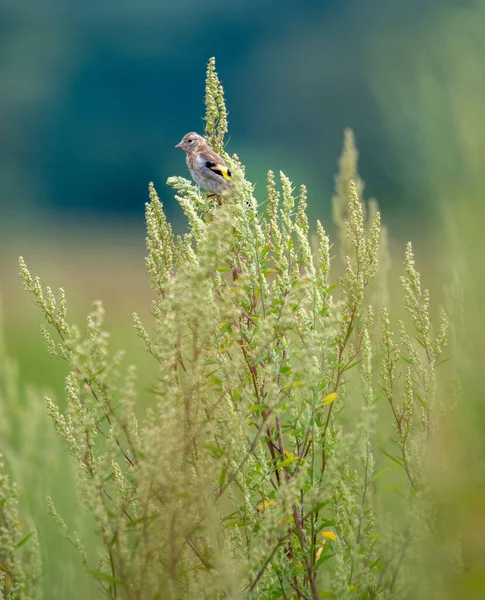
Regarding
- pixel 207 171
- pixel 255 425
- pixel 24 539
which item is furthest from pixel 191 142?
pixel 24 539

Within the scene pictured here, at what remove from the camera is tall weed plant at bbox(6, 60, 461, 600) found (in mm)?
1445

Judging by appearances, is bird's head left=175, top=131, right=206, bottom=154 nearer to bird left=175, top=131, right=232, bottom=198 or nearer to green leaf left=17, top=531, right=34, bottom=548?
bird left=175, top=131, right=232, bottom=198

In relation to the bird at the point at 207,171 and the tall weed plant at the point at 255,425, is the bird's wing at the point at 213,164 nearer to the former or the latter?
the bird at the point at 207,171

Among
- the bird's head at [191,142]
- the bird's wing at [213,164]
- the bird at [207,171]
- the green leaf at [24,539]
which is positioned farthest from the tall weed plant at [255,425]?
the bird's head at [191,142]

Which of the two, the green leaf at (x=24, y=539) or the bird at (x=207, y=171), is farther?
the bird at (x=207, y=171)

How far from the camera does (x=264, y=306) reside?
200cm

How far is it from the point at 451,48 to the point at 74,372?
129cm

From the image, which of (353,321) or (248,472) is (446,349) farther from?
(248,472)

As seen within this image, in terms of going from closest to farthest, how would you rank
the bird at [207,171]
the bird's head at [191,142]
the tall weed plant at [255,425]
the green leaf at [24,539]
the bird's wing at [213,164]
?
the tall weed plant at [255,425] < the green leaf at [24,539] < the bird's wing at [213,164] < the bird at [207,171] < the bird's head at [191,142]

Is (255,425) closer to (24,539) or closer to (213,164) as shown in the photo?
(24,539)

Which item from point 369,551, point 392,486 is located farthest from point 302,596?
point 392,486

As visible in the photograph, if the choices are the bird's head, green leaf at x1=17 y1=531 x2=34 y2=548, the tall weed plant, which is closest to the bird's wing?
the bird's head

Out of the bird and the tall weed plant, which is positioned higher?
the bird

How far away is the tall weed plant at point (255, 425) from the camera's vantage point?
1.45m
